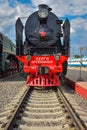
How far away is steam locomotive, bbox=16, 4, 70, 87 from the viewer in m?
13.3

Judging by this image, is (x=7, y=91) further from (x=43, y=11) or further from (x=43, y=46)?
(x=43, y=11)

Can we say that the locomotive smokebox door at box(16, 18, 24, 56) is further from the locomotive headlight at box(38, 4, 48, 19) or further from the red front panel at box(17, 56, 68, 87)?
the locomotive headlight at box(38, 4, 48, 19)

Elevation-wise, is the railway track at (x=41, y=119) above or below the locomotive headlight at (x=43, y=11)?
below

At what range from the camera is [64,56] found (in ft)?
44.1

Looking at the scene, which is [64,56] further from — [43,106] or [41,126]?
[41,126]

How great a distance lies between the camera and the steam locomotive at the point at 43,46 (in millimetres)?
13266

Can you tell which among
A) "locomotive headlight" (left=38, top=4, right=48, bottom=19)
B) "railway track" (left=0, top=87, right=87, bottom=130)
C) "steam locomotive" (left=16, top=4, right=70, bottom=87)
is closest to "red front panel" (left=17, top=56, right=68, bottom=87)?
"steam locomotive" (left=16, top=4, right=70, bottom=87)

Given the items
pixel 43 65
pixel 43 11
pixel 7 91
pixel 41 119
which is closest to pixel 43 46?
pixel 43 65

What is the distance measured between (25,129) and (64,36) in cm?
904

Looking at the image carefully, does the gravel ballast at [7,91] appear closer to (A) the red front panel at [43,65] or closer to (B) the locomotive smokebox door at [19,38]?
(A) the red front panel at [43,65]

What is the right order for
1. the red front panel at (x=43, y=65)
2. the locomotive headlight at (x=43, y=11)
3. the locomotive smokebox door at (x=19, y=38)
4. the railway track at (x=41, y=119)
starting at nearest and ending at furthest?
the railway track at (x=41, y=119) < the red front panel at (x=43, y=65) < the locomotive headlight at (x=43, y=11) < the locomotive smokebox door at (x=19, y=38)

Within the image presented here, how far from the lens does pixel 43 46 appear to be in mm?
14195

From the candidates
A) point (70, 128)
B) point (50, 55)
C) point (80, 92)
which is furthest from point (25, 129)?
point (50, 55)

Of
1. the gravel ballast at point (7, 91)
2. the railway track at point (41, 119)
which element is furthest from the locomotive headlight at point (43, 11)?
the railway track at point (41, 119)
